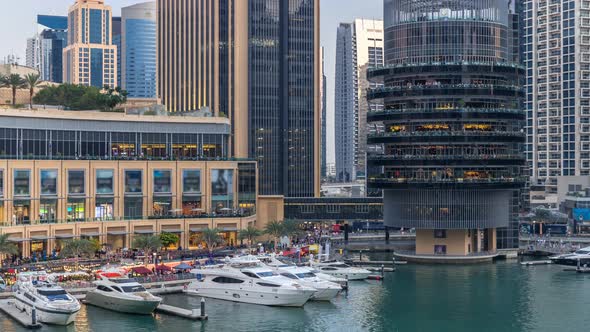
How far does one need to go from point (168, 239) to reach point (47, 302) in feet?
202

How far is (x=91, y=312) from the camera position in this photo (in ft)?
371

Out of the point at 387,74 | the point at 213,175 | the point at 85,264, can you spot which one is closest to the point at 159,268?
the point at 85,264

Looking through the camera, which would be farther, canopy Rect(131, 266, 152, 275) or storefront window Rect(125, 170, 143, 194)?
storefront window Rect(125, 170, 143, 194)

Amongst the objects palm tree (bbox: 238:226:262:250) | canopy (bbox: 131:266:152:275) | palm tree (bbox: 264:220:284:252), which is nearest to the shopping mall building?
palm tree (bbox: 264:220:284:252)

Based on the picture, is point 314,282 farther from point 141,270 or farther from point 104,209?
point 104,209

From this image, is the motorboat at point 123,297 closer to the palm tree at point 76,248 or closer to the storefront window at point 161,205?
the palm tree at point 76,248

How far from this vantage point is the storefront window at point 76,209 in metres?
164

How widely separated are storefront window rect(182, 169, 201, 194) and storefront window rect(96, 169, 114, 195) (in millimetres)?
13939

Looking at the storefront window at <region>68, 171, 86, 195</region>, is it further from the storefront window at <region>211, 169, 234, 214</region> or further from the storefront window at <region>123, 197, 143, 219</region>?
the storefront window at <region>211, 169, 234, 214</region>

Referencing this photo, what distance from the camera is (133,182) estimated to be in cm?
17250

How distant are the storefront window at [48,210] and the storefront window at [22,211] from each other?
2.20m

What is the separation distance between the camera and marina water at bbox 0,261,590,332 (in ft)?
354

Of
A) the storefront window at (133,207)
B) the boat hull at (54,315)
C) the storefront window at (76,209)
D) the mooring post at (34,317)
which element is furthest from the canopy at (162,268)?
the storefront window at (133,207)

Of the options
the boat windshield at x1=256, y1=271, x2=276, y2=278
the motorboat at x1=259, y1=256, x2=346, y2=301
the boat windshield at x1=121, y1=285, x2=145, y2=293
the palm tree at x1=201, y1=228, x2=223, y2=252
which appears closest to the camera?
the boat windshield at x1=121, y1=285, x2=145, y2=293
